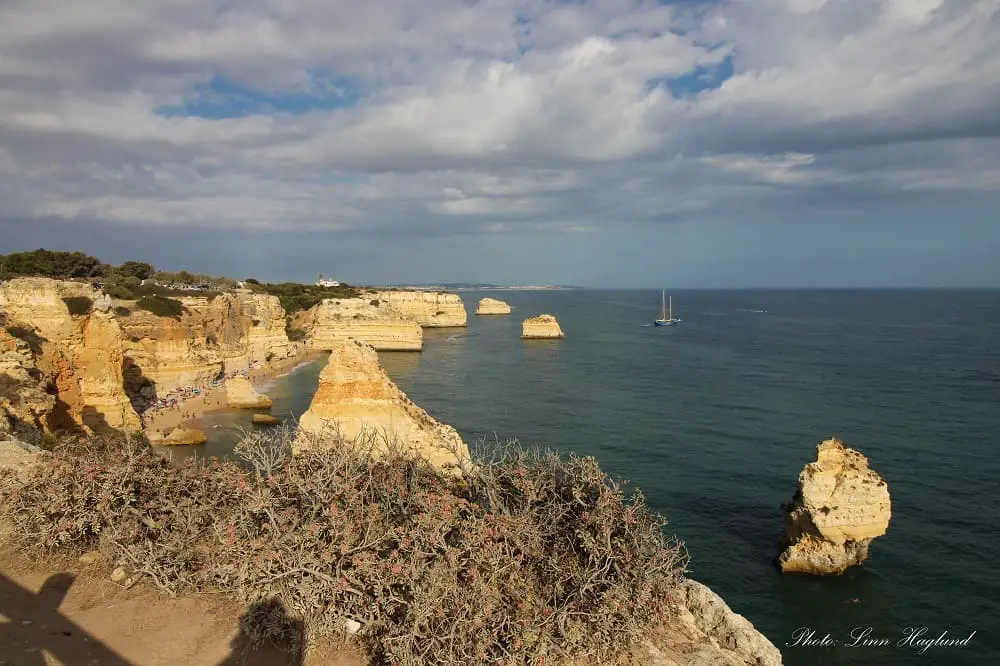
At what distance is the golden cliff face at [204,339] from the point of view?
40.5m

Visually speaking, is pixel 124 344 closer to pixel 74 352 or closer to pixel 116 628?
pixel 74 352

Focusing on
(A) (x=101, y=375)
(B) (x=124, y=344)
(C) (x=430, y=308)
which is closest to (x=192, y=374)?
(B) (x=124, y=344)

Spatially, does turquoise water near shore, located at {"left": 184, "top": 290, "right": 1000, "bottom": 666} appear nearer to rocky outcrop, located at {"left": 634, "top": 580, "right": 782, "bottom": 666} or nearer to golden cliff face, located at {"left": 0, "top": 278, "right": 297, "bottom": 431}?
golden cliff face, located at {"left": 0, "top": 278, "right": 297, "bottom": 431}

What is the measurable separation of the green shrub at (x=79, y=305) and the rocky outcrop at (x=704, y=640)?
1210 inches

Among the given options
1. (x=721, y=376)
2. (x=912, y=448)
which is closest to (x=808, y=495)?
(x=912, y=448)

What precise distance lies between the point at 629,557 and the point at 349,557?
3.26 metres

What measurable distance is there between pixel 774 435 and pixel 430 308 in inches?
3127

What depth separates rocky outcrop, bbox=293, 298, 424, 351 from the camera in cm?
7519

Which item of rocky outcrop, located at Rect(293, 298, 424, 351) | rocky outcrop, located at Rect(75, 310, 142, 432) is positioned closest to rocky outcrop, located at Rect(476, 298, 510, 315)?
rocky outcrop, located at Rect(293, 298, 424, 351)

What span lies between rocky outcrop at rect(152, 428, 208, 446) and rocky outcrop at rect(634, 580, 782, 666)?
3020 centimetres

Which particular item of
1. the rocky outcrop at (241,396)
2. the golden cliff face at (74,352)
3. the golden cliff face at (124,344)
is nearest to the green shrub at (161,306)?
the golden cliff face at (124,344)

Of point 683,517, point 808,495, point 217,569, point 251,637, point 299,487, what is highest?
A: point 299,487

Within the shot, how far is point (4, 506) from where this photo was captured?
9.42 m

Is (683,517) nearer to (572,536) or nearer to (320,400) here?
(320,400)
